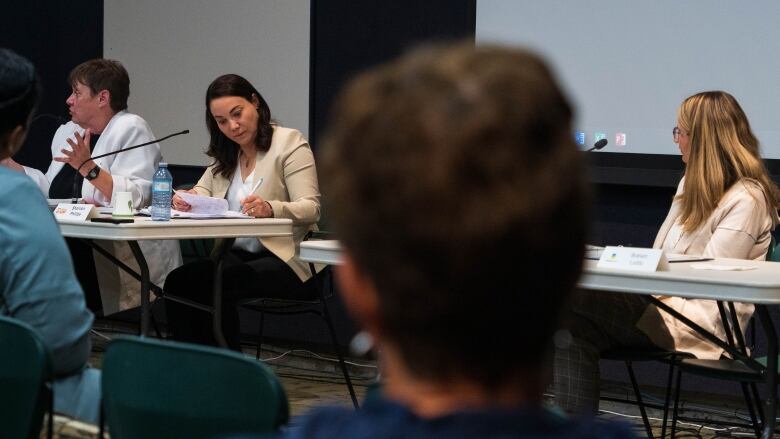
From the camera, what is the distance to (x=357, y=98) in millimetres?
613

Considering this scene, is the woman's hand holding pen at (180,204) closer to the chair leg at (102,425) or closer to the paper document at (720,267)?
the paper document at (720,267)

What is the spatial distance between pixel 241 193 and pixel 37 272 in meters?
2.44

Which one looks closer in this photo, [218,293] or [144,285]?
[144,285]

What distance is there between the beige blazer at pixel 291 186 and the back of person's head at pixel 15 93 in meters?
2.17

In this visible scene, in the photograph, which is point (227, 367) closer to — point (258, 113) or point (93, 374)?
point (93, 374)

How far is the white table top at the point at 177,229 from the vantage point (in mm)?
3475

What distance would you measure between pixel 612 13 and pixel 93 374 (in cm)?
326

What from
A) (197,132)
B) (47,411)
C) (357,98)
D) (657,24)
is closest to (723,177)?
(657,24)

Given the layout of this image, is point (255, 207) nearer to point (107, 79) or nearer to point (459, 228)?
point (107, 79)

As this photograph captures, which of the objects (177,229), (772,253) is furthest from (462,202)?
(177,229)

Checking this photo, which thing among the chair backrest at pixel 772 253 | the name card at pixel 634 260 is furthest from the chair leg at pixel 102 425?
the chair backrest at pixel 772 253

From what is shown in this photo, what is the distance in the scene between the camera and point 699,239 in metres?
3.32

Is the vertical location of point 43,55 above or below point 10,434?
above

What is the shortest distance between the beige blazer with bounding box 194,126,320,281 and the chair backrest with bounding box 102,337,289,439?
2.56 meters
